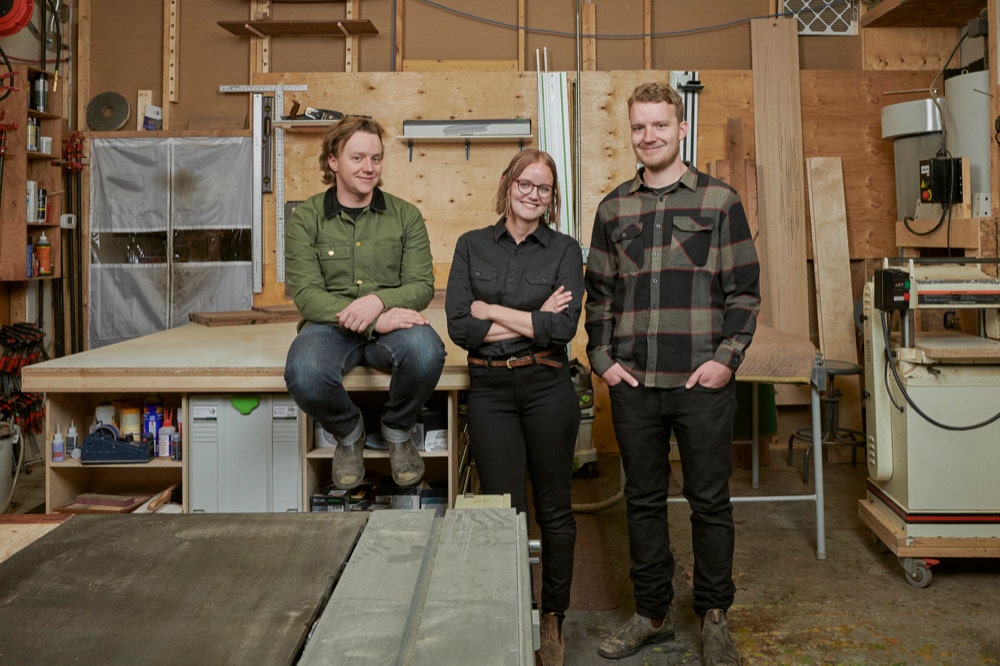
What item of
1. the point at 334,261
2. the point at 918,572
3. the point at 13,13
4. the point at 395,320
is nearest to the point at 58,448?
the point at 334,261

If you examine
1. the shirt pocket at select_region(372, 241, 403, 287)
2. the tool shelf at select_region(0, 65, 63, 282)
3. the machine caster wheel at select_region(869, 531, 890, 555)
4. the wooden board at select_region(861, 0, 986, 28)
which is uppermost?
the wooden board at select_region(861, 0, 986, 28)

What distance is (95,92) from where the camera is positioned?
584 cm

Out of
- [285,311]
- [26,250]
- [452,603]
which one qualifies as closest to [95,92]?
[26,250]

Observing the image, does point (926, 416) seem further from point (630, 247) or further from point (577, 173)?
point (577, 173)

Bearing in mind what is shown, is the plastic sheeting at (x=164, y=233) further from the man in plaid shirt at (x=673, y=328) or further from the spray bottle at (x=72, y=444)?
the man in plaid shirt at (x=673, y=328)

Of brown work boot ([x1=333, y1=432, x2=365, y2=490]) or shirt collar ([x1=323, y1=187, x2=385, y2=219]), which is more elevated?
shirt collar ([x1=323, y1=187, x2=385, y2=219])

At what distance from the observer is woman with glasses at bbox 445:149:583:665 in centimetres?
251

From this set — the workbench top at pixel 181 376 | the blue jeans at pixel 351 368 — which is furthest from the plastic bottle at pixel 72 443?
the blue jeans at pixel 351 368

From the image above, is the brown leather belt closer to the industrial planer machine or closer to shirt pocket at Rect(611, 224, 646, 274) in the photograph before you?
shirt pocket at Rect(611, 224, 646, 274)

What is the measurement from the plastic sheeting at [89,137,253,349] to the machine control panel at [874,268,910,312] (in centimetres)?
389

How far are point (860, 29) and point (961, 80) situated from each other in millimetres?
1520

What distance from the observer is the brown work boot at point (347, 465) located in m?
2.75

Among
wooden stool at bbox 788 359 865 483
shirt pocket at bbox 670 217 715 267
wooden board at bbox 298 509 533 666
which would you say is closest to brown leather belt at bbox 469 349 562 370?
shirt pocket at bbox 670 217 715 267

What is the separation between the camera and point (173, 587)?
1.17 meters
